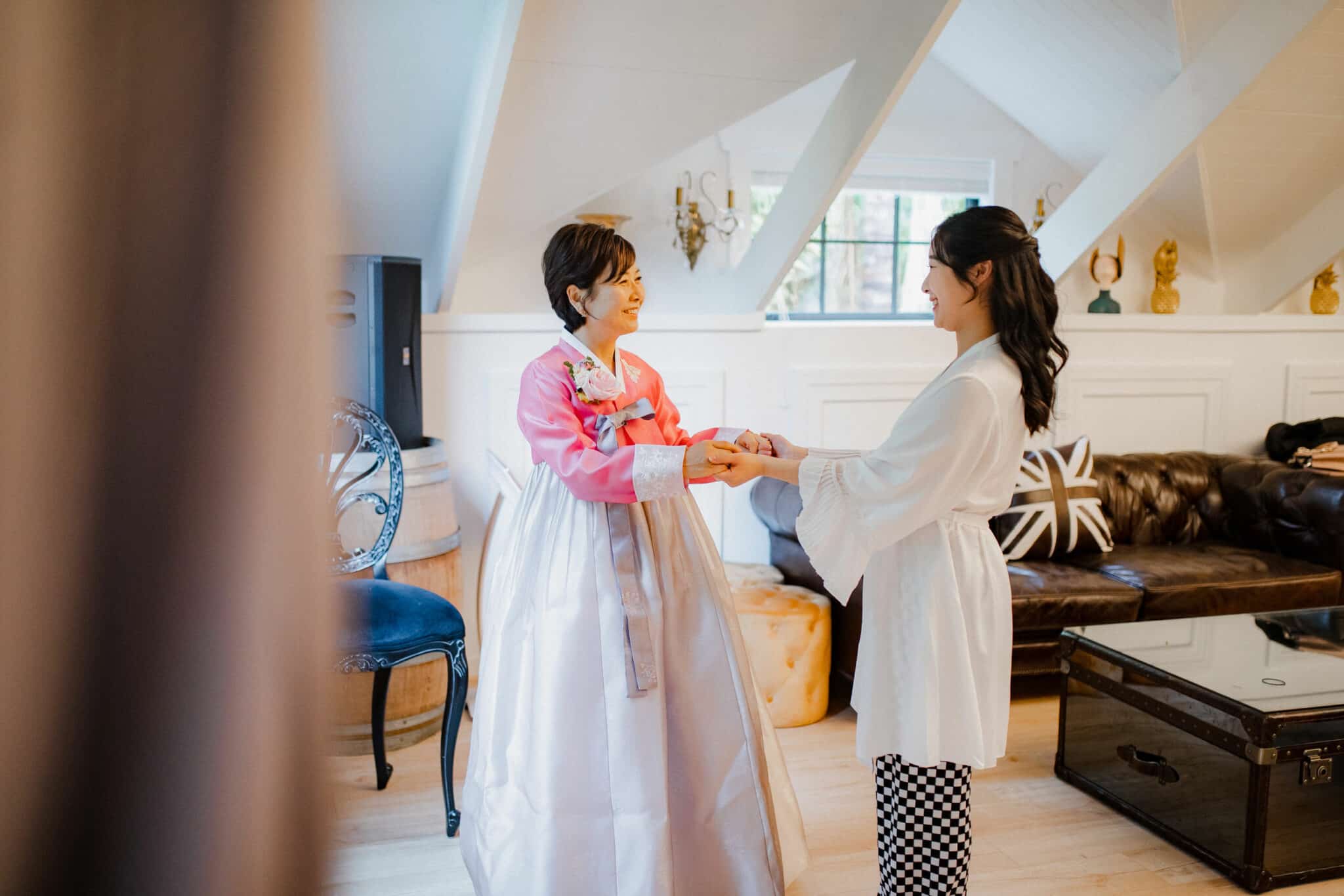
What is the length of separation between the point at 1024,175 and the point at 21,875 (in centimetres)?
485

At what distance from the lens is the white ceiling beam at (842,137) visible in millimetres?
2873

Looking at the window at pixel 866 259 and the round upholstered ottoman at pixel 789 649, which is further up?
the window at pixel 866 259

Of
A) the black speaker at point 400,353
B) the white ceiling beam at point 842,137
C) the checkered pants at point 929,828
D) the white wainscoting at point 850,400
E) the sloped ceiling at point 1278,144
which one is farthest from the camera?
the white wainscoting at point 850,400

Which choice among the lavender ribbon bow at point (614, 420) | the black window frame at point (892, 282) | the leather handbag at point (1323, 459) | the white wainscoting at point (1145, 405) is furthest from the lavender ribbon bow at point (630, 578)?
the leather handbag at point (1323, 459)

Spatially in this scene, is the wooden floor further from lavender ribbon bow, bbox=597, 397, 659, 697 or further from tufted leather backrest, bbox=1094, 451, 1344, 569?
tufted leather backrest, bbox=1094, 451, 1344, 569

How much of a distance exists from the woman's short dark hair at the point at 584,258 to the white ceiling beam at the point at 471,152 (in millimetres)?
733

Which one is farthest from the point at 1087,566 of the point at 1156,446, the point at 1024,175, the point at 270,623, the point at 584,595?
the point at 270,623

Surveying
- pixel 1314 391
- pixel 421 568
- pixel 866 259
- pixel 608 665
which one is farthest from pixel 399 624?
pixel 1314 391

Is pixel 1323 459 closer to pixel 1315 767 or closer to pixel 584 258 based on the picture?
pixel 1315 767

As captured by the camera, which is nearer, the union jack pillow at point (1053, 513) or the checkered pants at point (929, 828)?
the checkered pants at point (929, 828)

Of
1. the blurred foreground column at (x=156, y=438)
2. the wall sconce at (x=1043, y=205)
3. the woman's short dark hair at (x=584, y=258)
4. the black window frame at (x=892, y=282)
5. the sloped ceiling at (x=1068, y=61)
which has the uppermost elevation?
the sloped ceiling at (x=1068, y=61)

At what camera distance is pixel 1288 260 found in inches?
180

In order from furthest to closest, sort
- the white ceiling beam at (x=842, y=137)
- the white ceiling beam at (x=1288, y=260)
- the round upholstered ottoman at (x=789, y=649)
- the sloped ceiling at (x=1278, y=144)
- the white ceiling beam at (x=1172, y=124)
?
the white ceiling beam at (x=1288, y=260)
the sloped ceiling at (x=1278, y=144)
the round upholstered ottoman at (x=789, y=649)
the white ceiling beam at (x=1172, y=124)
the white ceiling beam at (x=842, y=137)

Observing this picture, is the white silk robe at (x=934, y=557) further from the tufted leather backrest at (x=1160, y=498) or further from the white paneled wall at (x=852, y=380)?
the tufted leather backrest at (x=1160, y=498)
